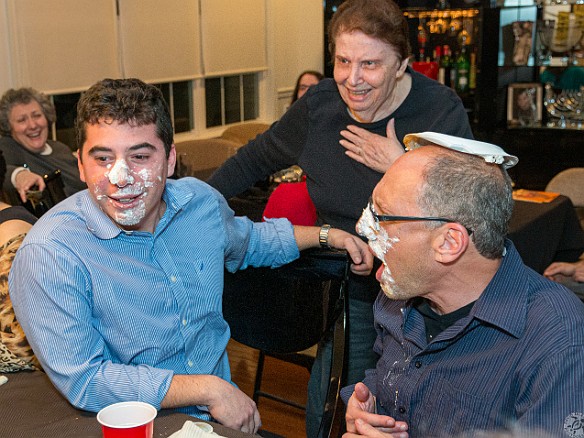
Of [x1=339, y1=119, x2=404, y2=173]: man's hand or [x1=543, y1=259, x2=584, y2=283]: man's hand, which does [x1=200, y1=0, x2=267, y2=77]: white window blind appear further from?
[x1=339, y1=119, x2=404, y2=173]: man's hand

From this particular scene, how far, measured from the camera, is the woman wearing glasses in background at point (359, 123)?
2.32 m

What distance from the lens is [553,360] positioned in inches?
Result: 53.9

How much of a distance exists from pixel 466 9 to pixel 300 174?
3395mm

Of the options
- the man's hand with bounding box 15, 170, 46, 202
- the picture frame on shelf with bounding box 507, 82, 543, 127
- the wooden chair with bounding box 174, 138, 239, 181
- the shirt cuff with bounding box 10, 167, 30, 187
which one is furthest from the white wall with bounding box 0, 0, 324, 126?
the man's hand with bounding box 15, 170, 46, 202

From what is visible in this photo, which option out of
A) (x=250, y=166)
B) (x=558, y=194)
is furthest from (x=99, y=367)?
(x=558, y=194)

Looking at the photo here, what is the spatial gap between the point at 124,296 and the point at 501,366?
0.86m

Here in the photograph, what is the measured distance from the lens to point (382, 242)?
A: 1.63 metres

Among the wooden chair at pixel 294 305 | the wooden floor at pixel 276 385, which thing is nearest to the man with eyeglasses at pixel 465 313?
the wooden chair at pixel 294 305

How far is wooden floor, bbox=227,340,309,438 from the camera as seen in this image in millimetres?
3418

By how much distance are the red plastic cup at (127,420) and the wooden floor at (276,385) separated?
2026mm

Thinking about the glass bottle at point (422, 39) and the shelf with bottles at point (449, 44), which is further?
the glass bottle at point (422, 39)

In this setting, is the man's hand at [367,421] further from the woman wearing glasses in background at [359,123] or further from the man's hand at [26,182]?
the man's hand at [26,182]

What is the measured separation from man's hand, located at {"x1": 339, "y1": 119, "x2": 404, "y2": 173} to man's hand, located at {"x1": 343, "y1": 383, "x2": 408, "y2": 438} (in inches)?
32.6

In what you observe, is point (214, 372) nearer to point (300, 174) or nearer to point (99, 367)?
point (99, 367)
